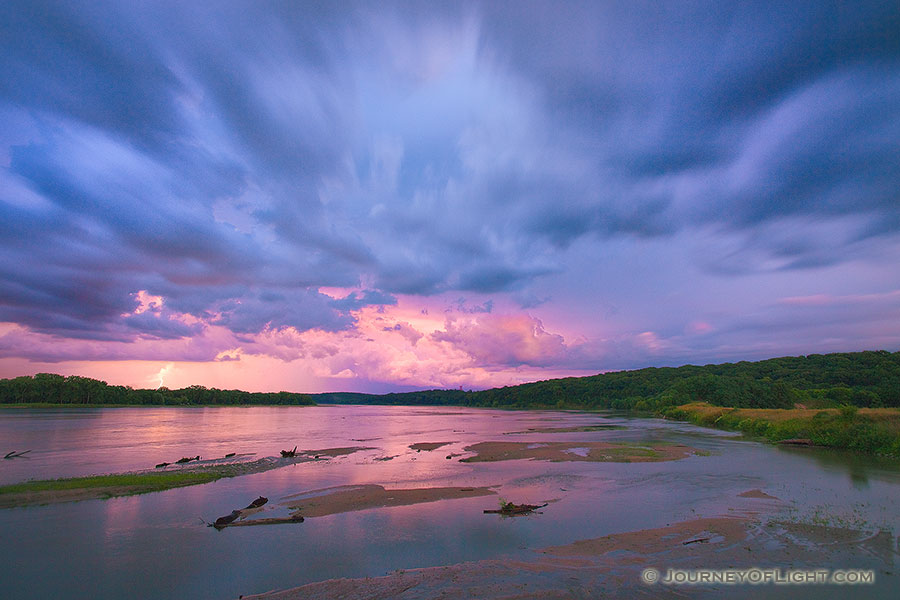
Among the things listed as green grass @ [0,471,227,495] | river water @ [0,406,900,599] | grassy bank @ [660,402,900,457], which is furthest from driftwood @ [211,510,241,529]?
grassy bank @ [660,402,900,457]

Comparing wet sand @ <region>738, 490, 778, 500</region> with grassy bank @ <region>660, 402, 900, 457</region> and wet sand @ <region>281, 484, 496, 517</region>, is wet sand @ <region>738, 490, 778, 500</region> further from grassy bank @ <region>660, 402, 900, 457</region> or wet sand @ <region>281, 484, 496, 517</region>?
grassy bank @ <region>660, 402, 900, 457</region>

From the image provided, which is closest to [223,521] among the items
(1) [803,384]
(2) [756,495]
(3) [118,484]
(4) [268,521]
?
(4) [268,521]

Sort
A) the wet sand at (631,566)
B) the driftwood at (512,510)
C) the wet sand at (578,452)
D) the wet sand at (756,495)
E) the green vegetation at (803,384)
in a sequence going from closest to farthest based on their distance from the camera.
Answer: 1. the wet sand at (631,566)
2. the driftwood at (512,510)
3. the wet sand at (756,495)
4. the wet sand at (578,452)
5. the green vegetation at (803,384)

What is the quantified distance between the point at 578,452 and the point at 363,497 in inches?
911

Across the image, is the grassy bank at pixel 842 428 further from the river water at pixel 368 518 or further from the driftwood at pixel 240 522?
the driftwood at pixel 240 522

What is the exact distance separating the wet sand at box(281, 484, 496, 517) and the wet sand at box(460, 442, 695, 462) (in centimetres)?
A: 1254

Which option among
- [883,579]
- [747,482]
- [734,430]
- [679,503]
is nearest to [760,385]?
[734,430]

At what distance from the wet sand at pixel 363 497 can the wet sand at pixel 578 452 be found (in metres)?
12.5

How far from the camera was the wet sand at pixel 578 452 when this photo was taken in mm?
34219

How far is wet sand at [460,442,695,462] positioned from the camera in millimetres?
34219

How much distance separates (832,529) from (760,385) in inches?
4172

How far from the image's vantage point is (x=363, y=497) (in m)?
21.7

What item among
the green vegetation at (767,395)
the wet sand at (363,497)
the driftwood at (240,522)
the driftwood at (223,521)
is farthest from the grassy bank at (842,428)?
the driftwood at (223,521)

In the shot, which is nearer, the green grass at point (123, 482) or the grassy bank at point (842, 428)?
the green grass at point (123, 482)
